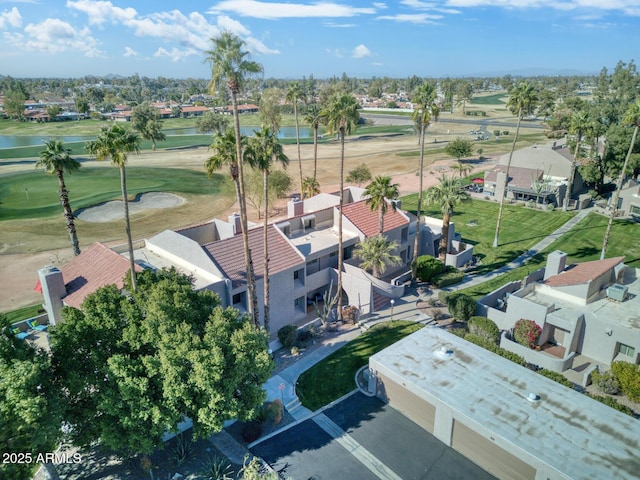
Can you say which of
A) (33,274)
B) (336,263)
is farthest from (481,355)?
(33,274)

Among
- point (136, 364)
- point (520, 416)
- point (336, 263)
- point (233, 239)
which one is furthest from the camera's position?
point (336, 263)

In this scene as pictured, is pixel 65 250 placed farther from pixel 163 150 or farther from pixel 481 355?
pixel 163 150

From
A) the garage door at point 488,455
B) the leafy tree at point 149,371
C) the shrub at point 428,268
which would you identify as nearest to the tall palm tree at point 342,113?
the shrub at point 428,268

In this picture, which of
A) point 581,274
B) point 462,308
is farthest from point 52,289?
point 581,274

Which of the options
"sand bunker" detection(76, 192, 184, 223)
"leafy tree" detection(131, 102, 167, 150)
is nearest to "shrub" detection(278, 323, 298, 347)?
"sand bunker" detection(76, 192, 184, 223)

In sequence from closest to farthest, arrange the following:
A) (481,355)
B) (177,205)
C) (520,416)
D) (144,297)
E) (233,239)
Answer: (520,416) < (144,297) < (481,355) < (233,239) < (177,205)

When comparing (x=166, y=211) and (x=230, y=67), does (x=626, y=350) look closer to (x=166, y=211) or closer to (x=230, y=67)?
(x=230, y=67)
